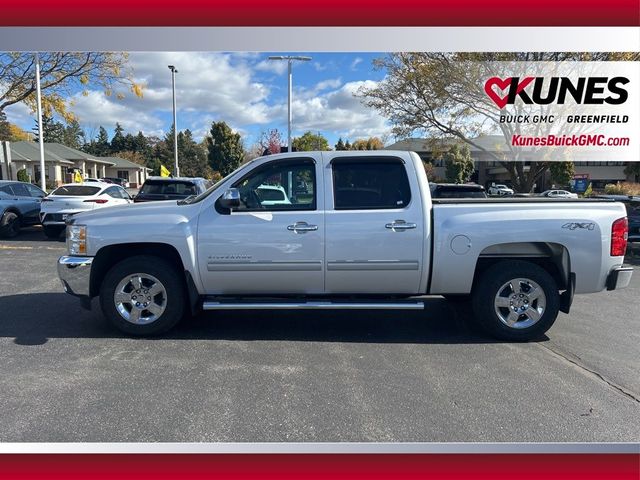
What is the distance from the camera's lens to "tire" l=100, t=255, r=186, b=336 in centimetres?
461

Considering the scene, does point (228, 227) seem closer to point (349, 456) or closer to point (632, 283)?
point (349, 456)

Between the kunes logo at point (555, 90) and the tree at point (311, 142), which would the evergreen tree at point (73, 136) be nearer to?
the tree at point (311, 142)

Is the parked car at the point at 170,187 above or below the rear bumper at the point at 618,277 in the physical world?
above

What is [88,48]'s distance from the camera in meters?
3.83

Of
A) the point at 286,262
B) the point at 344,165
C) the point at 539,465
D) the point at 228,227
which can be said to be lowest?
the point at 539,465

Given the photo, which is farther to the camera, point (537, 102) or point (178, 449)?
point (537, 102)

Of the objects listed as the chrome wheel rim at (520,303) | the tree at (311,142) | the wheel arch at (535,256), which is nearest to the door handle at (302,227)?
the wheel arch at (535,256)

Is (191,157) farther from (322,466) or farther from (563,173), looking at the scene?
(322,466)

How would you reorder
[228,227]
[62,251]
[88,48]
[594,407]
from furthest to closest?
1. [62,251]
2. [228,227]
3. [88,48]
4. [594,407]

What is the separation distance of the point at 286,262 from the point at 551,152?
58.3ft

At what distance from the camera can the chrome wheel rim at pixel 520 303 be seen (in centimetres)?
464

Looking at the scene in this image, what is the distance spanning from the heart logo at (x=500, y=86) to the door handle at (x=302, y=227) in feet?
39.5

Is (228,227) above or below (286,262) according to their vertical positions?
above

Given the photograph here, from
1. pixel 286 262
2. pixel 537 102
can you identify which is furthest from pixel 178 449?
pixel 537 102
